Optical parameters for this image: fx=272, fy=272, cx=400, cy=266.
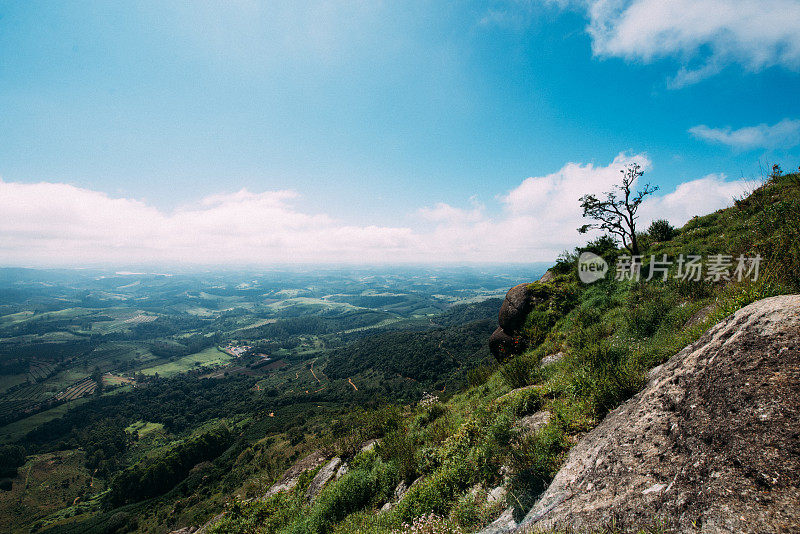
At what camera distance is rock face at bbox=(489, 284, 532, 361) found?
17.4 meters

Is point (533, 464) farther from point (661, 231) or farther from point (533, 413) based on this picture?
point (661, 231)

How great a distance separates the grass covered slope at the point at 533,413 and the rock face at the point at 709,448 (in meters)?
0.84

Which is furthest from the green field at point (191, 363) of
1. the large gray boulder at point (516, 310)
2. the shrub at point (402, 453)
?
the shrub at point (402, 453)

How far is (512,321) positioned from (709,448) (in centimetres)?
1548

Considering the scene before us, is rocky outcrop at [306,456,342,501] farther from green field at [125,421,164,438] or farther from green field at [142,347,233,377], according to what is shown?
green field at [142,347,233,377]

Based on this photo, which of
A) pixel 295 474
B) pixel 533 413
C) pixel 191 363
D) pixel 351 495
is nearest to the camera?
pixel 533 413

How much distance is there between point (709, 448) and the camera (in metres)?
2.97

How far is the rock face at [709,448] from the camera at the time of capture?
2.46 m

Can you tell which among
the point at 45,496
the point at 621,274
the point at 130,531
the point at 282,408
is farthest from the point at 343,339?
the point at 621,274

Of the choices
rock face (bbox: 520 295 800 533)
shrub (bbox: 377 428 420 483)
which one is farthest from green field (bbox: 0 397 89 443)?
rock face (bbox: 520 295 800 533)

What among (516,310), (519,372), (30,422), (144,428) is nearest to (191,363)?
(30,422)

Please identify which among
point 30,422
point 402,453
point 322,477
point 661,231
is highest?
point 661,231

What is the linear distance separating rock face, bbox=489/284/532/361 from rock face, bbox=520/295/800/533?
1315 cm

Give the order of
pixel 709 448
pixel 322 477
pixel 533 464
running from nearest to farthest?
pixel 709 448
pixel 533 464
pixel 322 477
